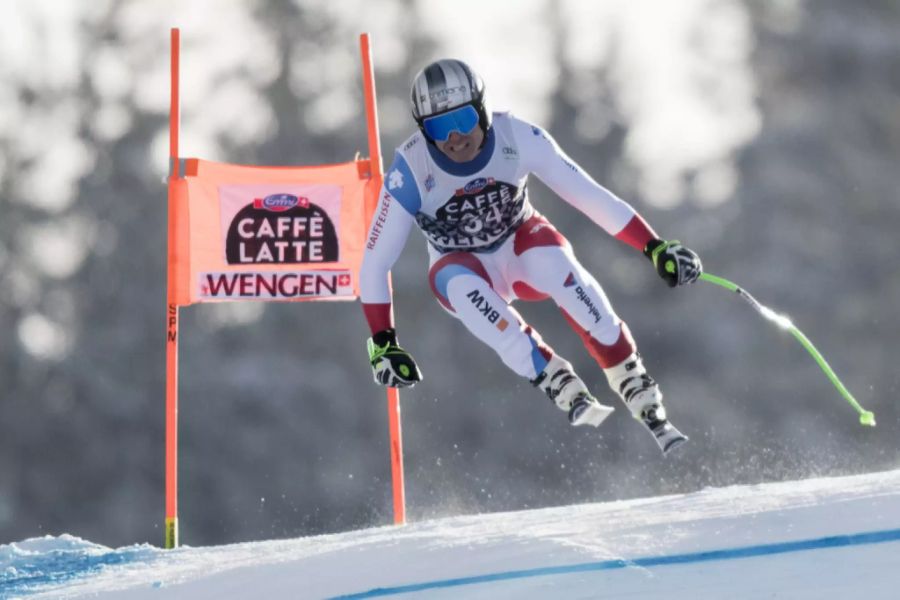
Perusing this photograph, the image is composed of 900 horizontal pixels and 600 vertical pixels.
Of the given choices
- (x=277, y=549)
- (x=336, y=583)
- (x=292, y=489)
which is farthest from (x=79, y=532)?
(x=336, y=583)

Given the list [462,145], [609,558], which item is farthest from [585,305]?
[609,558]

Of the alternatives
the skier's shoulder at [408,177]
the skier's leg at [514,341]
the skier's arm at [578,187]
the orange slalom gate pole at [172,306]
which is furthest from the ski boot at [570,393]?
the orange slalom gate pole at [172,306]

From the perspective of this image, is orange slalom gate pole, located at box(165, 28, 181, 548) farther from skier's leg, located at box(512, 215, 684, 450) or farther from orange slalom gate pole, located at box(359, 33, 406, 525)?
skier's leg, located at box(512, 215, 684, 450)

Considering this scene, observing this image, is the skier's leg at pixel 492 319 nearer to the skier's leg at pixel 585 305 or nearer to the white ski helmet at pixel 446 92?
the skier's leg at pixel 585 305

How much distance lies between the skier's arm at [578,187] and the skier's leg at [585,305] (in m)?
0.17

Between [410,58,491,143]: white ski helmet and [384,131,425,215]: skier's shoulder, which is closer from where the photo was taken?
[410,58,491,143]: white ski helmet

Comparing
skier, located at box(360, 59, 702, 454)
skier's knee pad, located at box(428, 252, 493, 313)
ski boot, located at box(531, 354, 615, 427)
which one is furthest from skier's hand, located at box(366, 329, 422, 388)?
ski boot, located at box(531, 354, 615, 427)

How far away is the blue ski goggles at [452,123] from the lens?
5.68m

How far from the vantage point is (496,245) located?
234 inches

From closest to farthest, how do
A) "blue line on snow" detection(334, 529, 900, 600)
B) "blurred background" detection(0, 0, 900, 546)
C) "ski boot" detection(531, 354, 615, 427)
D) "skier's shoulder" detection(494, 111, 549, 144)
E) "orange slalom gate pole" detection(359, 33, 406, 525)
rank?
"blue line on snow" detection(334, 529, 900, 600)
"ski boot" detection(531, 354, 615, 427)
"skier's shoulder" detection(494, 111, 549, 144)
"orange slalom gate pole" detection(359, 33, 406, 525)
"blurred background" detection(0, 0, 900, 546)

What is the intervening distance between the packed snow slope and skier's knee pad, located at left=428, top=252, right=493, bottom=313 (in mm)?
840

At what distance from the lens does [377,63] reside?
Result: 67.4 feet

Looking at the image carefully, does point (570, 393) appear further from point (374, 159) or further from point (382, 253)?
point (374, 159)

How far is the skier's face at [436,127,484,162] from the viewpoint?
225 inches
